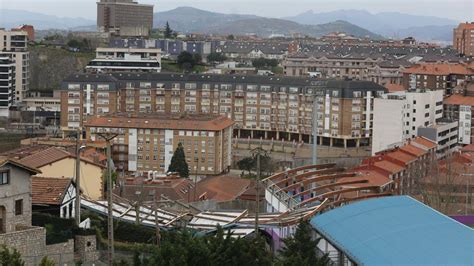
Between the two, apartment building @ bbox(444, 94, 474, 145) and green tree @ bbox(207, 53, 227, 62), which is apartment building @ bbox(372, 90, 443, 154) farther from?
green tree @ bbox(207, 53, 227, 62)

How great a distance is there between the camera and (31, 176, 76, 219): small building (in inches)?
382

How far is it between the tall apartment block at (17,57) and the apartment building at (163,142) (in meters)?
10.2

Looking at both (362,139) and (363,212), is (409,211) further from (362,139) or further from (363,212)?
(362,139)

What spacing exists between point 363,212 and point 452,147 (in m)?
16.4

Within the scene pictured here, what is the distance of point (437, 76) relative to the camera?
32969 millimetres

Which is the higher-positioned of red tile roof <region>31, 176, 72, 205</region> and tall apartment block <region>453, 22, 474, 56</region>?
tall apartment block <region>453, 22, 474, 56</region>

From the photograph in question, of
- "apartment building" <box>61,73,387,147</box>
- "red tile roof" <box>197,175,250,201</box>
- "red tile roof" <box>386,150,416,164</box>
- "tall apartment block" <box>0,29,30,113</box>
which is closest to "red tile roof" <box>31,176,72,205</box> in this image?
"red tile roof" <box>197,175,250,201</box>

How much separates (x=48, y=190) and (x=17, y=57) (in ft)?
80.6

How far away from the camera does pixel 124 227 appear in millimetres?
9930

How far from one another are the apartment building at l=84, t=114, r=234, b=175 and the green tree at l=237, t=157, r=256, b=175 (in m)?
0.85

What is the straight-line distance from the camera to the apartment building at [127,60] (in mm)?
34781

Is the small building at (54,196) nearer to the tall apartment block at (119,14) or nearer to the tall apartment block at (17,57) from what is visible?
the tall apartment block at (17,57)

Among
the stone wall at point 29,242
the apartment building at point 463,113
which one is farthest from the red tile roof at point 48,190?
the apartment building at point 463,113

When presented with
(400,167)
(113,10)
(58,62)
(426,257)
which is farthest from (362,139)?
(113,10)
